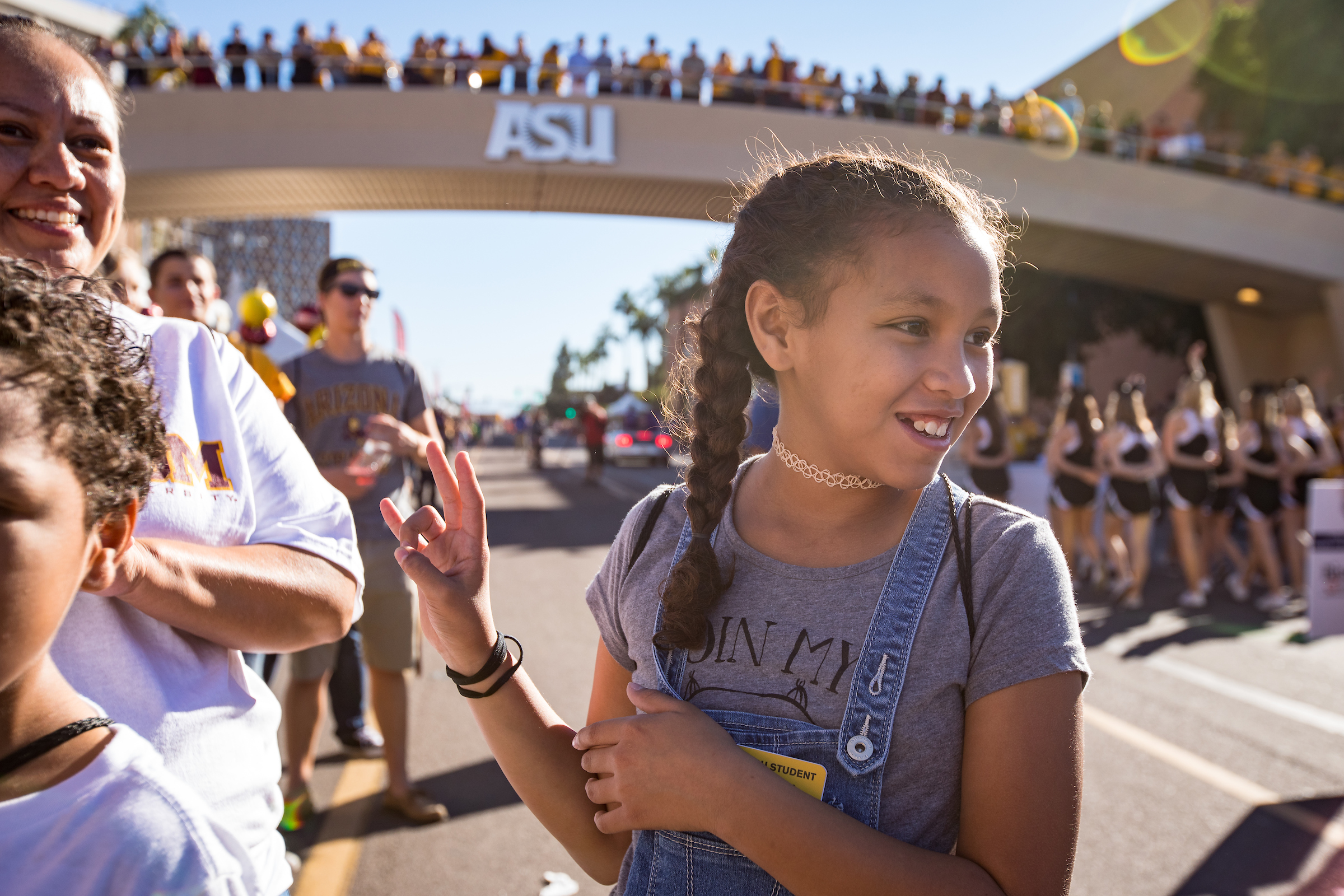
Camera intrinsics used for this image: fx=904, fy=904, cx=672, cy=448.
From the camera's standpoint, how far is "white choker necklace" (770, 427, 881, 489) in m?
1.46

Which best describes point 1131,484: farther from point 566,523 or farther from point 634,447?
point 634,447

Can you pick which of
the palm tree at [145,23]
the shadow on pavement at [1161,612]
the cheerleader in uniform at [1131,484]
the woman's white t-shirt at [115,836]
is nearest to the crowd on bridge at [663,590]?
the woman's white t-shirt at [115,836]

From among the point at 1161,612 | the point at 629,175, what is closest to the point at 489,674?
the point at 1161,612

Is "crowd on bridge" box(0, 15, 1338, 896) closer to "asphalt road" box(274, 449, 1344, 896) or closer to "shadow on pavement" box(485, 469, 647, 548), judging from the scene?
"asphalt road" box(274, 449, 1344, 896)

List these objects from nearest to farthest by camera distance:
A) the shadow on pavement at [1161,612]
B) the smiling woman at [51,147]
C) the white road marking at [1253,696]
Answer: the smiling woman at [51,147] → the white road marking at [1253,696] → the shadow on pavement at [1161,612]

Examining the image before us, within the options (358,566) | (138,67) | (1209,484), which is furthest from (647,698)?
(138,67)

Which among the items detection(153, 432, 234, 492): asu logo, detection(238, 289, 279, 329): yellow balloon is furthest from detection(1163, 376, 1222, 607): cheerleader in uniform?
detection(153, 432, 234, 492): asu logo

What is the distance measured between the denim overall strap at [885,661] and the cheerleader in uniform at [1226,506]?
9742 mm

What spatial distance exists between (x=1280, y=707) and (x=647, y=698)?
559cm

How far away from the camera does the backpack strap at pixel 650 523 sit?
63.0 inches

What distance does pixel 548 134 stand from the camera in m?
19.4

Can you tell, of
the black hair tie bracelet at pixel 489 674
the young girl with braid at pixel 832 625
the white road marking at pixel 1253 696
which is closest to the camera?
the young girl with braid at pixel 832 625

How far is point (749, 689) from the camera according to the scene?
1375 mm

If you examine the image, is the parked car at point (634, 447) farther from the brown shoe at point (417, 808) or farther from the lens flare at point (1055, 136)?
the brown shoe at point (417, 808)
